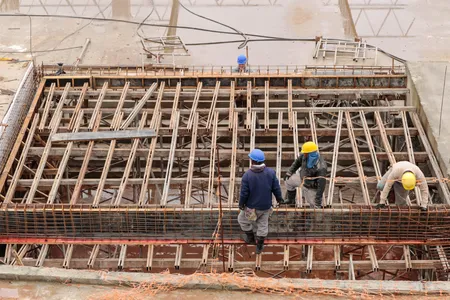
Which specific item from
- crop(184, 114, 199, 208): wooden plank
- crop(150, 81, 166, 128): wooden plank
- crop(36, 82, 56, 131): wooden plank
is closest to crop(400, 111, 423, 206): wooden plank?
crop(184, 114, 199, 208): wooden plank

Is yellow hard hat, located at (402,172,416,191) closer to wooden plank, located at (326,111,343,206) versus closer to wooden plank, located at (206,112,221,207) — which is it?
wooden plank, located at (326,111,343,206)

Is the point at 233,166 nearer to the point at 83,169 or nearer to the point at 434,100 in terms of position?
the point at 83,169

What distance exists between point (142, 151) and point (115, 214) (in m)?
2.82

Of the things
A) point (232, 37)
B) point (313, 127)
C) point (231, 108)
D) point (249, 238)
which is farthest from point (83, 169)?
point (232, 37)

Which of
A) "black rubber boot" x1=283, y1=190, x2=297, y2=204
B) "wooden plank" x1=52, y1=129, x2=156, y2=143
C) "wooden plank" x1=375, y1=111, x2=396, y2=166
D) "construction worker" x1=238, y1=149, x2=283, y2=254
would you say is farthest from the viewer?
"wooden plank" x1=52, y1=129, x2=156, y2=143

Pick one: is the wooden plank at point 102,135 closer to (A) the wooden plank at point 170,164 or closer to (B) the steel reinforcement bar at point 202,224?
(A) the wooden plank at point 170,164

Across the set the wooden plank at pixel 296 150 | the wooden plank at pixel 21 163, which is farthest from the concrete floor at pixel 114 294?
the wooden plank at pixel 21 163

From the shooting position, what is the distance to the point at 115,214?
13445 mm

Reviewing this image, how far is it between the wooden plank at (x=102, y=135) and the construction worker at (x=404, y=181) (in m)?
5.75

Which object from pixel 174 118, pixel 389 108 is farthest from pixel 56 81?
pixel 389 108

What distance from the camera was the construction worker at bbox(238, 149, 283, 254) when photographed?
11.8 m

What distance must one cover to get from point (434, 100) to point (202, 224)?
701cm

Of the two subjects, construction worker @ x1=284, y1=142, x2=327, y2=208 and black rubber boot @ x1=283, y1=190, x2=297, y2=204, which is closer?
construction worker @ x1=284, y1=142, x2=327, y2=208

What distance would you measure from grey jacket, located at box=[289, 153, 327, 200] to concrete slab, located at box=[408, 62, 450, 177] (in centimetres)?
312
